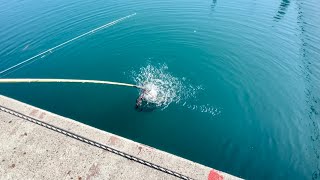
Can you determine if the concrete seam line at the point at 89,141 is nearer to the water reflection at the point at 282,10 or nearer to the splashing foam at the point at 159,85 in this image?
the splashing foam at the point at 159,85

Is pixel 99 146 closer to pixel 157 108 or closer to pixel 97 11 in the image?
pixel 157 108

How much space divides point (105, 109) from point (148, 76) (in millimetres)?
3448

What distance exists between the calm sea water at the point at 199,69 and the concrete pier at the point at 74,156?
2.89 meters

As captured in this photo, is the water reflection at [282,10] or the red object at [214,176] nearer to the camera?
the red object at [214,176]

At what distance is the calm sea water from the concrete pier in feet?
9.49

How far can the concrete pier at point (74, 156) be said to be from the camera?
7988 millimetres

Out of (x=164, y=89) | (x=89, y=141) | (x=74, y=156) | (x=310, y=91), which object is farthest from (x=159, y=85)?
(x=310, y=91)

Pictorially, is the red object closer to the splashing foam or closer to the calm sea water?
the calm sea water

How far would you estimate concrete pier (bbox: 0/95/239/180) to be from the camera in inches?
314

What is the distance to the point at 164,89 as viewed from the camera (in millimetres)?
14094

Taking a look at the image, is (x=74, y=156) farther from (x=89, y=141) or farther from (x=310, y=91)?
(x=310, y=91)

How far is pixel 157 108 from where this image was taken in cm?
1298

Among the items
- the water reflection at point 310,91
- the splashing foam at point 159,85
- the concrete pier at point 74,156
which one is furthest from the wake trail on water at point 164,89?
the concrete pier at point 74,156

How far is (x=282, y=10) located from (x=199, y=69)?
13.0 meters
